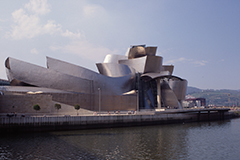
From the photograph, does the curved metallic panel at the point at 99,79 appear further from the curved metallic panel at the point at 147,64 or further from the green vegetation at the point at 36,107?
the green vegetation at the point at 36,107

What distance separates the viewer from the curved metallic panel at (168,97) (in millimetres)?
45172

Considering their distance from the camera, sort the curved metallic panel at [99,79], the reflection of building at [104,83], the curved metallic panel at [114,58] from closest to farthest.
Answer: the reflection of building at [104,83]
the curved metallic panel at [99,79]
the curved metallic panel at [114,58]

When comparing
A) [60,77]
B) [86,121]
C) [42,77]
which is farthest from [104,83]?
[86,121]

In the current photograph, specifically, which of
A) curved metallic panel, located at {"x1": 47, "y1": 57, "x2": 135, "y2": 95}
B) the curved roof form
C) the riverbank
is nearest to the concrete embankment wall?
the riverbank

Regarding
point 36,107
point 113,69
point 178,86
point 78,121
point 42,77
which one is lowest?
point 78,121

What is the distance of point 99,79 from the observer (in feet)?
123

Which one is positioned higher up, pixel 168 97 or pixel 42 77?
pixel 42 77

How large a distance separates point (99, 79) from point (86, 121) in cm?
1109

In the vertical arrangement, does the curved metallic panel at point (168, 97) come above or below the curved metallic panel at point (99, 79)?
below

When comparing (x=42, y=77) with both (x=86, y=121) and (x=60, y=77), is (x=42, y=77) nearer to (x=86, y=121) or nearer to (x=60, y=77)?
(x=60, y=77)

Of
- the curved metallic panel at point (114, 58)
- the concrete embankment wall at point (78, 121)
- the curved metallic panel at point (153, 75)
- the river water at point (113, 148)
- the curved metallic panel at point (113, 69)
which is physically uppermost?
the curved metallic panel at point (114, 58)

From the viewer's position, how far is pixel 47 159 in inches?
562

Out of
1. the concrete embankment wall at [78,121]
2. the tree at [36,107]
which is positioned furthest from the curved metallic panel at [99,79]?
the concrete embankment wall at [78,121]

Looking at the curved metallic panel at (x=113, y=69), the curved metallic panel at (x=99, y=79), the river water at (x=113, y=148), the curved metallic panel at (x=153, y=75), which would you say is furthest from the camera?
the curved metallic panel at (x=113, y=69)
